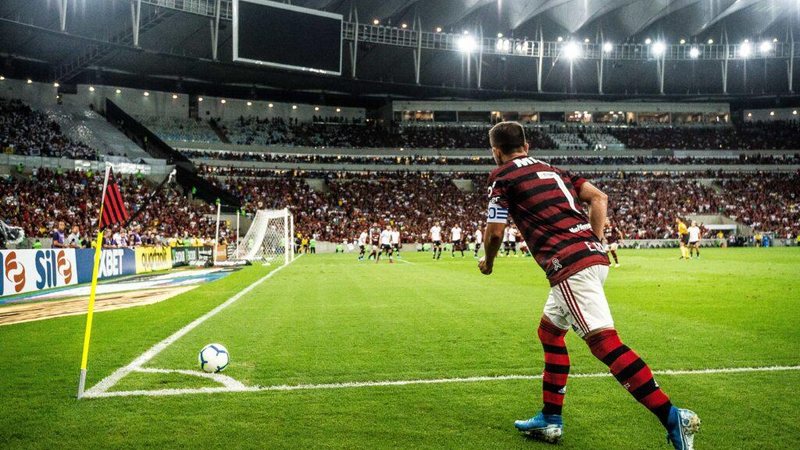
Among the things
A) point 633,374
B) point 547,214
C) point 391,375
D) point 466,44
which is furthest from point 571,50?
point 633,374

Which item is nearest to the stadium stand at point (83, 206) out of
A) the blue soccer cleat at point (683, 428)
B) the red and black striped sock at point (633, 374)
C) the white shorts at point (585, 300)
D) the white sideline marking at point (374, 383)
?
the white sideline marking at point (374, 383)

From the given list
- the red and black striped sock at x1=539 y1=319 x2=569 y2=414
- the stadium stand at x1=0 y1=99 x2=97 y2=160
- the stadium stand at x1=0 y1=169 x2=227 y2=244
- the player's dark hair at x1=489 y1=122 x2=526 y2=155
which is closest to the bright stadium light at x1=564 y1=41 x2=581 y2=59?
the stadium stand at x1=0 y1=169 x2=227 y2=244

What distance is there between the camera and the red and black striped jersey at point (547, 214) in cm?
378

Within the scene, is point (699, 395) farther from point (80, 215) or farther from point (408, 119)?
point (408, 119)

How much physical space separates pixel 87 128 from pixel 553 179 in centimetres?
5232

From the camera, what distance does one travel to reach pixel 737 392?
4.80 meters

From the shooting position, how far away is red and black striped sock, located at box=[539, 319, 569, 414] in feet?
13.0

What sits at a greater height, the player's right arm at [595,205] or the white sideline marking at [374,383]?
the player's right arm at [595,205]

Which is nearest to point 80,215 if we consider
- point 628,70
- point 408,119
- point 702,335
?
point 702,335

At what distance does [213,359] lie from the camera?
573 cm

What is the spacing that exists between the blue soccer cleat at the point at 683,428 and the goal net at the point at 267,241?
84.7 feet

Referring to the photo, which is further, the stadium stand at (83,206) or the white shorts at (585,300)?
the stadium stand at (83,206)

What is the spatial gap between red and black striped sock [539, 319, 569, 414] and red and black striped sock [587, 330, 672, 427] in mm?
443

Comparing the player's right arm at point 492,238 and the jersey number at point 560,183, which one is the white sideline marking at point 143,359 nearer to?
the player's right arm at point 492,238
